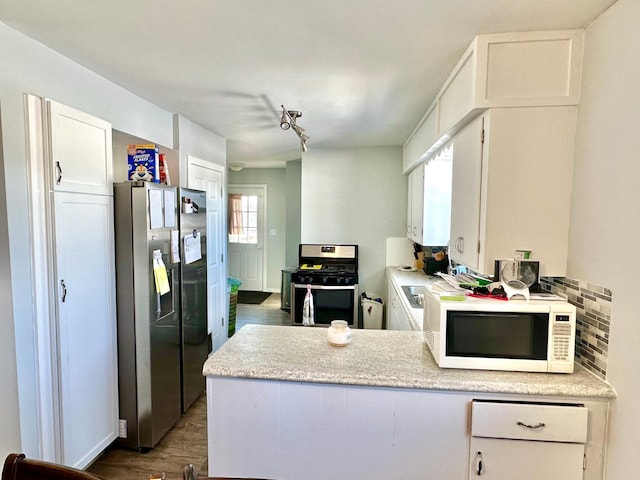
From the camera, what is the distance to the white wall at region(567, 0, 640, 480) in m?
1.16

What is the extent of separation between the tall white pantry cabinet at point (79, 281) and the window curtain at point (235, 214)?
434 centimetres

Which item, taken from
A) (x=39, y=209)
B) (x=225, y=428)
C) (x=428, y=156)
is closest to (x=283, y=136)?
(x=428, y=156)

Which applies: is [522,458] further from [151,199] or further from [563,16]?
[151,199]

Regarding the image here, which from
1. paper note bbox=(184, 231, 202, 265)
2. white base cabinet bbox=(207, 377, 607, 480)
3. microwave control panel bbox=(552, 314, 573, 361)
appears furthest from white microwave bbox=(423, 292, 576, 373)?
paper note bbox=(184, 231, 202, 265)

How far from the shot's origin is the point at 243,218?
642 cm

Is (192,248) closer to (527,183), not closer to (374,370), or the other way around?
(374,370)

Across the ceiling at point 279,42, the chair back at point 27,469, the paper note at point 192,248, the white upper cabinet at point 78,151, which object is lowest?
the chair back at point 27,469

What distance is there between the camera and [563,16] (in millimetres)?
1340

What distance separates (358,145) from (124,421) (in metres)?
3.38

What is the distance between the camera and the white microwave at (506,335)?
1363mm

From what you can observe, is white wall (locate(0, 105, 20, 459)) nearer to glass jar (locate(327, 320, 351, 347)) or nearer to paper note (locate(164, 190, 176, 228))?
paper note (locate(164, 190, 176, 228))

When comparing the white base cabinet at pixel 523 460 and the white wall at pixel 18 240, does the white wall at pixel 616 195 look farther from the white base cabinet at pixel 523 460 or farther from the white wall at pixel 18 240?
the white wall at pixel 18 240

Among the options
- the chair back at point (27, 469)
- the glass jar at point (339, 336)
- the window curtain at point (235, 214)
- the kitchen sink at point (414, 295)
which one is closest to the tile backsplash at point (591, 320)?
the glass jar at point (339, 336)

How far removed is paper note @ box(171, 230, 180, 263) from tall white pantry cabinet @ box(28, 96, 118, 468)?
355mm
